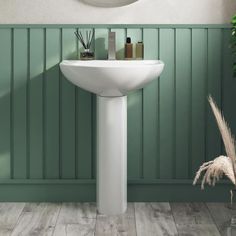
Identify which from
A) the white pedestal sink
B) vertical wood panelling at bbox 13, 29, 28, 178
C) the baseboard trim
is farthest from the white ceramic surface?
the baseboard trim

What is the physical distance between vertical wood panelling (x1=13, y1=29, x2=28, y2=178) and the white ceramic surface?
0.44 m

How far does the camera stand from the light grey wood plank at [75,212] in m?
3.23

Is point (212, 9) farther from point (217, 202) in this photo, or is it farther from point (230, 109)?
point (217, 202)

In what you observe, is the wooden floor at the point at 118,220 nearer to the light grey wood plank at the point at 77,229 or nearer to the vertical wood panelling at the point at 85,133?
the light grey wood plank at the point at 77,229

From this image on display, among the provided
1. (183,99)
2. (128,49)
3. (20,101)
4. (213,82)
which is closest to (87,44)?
(128,49)

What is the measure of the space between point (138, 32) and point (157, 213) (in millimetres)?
1143

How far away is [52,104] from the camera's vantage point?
356 centimetres

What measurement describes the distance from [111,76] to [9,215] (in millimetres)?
1053

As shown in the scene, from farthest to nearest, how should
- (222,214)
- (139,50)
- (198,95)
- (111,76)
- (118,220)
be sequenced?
1. (198,95)
2. (139,50)
3. (222,214)
4. (118,220)
5. (111,76)

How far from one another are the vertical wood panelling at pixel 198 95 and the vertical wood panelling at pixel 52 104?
874 millimetres

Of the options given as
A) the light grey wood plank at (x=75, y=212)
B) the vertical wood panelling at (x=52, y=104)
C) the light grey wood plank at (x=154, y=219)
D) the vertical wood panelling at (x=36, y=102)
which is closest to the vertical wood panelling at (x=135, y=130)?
the light grey wood plank at (x=154, y=219)

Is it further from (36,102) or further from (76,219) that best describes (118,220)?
(36,102)

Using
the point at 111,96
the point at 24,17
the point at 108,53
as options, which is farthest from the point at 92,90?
the point at 24,17

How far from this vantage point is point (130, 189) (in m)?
3.62
